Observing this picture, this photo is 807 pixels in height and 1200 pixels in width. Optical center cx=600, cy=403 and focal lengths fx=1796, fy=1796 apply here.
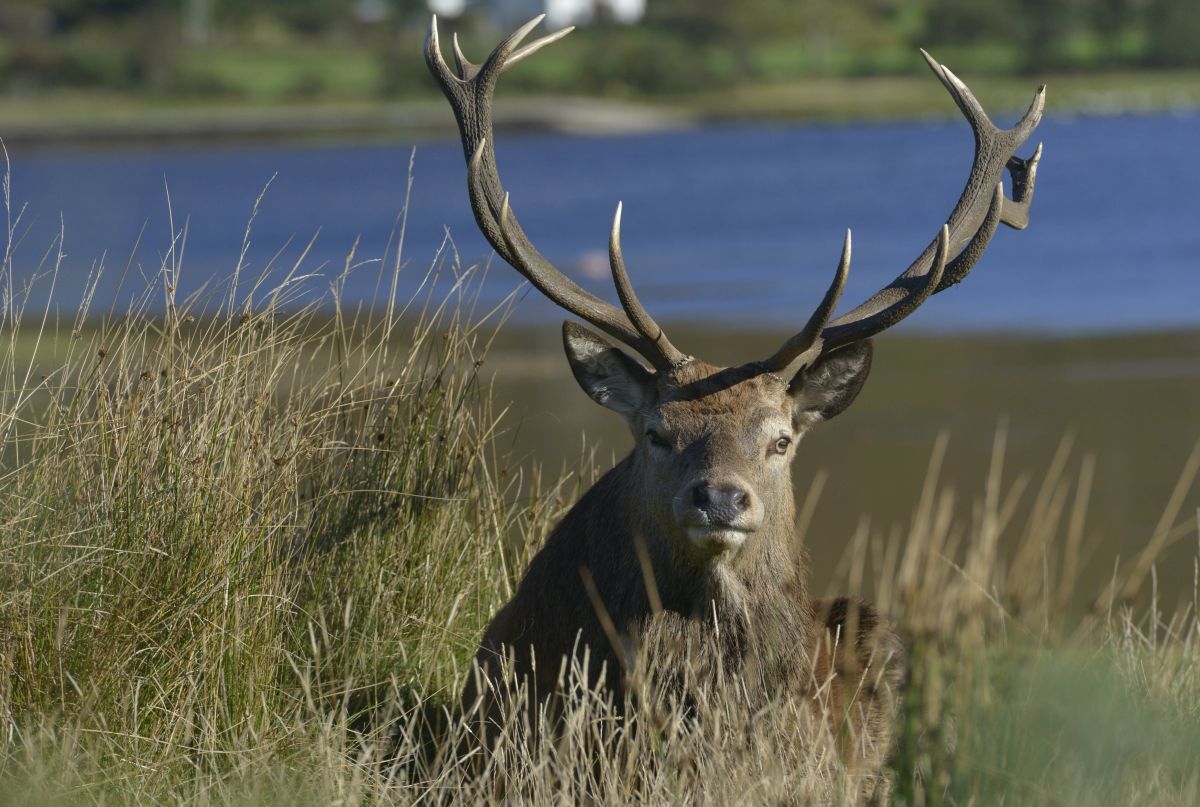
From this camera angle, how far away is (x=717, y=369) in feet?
16.1

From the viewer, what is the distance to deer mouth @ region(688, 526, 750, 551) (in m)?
4.42

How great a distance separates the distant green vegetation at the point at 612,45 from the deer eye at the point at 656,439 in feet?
202

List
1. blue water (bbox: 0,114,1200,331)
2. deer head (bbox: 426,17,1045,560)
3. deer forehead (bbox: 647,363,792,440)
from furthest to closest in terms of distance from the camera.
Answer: blue water (bbox: 0,114,1200,331) → deer forehead (bbox: 647,363,792,440) → deer head (bbox: 426,17,1045,560)

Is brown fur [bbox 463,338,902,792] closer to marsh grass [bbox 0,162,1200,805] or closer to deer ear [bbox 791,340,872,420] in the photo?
deer ear [bbox 791,340,872,420]

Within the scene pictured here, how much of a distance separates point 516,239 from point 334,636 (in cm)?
122

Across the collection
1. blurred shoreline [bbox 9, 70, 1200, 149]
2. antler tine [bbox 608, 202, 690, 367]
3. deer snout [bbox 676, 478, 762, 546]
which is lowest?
deer snout [bbox 676, 478, 762, 546]

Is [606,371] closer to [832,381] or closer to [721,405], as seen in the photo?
[721,405]

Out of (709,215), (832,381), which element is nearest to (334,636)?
(832,381)

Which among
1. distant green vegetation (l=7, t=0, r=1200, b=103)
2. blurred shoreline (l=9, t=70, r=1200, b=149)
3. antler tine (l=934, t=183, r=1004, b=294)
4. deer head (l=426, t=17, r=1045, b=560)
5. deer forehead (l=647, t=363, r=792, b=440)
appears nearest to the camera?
deer head (l=426, t=17, r=1045, b=560)

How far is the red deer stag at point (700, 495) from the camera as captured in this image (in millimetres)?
4621

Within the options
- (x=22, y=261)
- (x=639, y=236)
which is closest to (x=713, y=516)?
(x=22, y=261)

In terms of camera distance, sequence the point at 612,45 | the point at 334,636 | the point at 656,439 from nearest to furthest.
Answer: the point at 656,439 → the point at 334,636 → the point at 612,45

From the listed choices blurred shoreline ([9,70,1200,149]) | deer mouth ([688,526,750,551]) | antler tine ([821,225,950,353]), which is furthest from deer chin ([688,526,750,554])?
blurred shoreline ([9,70,1200,149])

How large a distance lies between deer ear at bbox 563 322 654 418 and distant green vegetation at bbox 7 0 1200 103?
2417 inches
